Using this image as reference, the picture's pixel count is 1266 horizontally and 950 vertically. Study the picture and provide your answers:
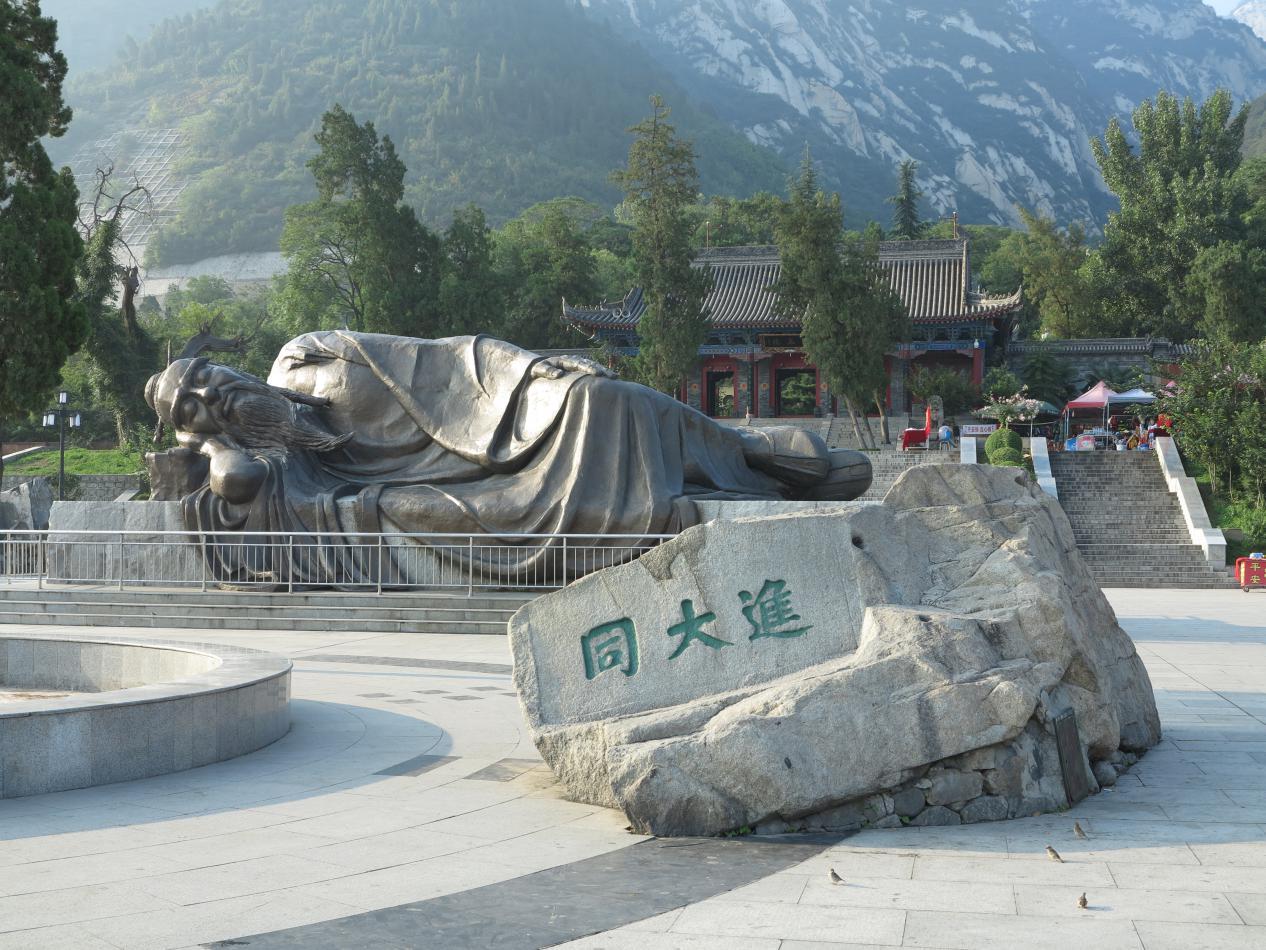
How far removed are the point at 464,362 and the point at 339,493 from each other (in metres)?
1.76

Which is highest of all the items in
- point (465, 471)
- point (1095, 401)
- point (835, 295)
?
point (835, 295)

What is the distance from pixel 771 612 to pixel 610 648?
2.19 ft

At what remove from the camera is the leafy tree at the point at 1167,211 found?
118 ft

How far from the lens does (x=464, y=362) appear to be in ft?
40.8

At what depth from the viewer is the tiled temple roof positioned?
33.9 m

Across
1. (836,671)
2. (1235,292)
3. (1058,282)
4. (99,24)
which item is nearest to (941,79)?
(1058,282)

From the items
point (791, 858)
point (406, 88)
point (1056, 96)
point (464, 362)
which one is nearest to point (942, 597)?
point (791, 858)

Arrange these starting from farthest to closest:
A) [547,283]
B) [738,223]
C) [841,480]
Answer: [738,223] < [547,283] < [841,480]

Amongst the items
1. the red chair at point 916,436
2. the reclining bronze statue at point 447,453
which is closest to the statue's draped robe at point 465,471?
the reclining bronze statue at point 447,453

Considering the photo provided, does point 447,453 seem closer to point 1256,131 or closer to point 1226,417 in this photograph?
point 1226,417

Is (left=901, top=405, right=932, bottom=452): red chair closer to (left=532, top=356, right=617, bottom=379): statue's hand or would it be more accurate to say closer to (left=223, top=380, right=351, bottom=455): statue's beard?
(left=532, top=356, right=617, bottom=379): statue's hand

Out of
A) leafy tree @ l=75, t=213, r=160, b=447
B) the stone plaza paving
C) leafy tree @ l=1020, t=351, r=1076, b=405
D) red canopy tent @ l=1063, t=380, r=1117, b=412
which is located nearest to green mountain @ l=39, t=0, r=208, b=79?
leafy tree @ l=75, t=213, r=160, b=447

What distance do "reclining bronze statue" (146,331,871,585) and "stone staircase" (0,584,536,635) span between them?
0.32m

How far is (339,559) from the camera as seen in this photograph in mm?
12031
